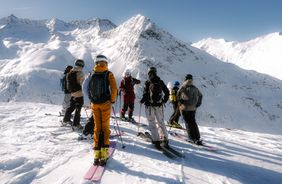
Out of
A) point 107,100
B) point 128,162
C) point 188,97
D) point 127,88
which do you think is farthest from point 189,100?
point 127,88

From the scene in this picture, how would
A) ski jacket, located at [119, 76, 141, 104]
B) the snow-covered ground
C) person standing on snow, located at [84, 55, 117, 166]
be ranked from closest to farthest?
the snow-covered ground
person standing on snow, located at [84, 55, 117, 166]
ski jacket, located at [119, 76, 141, 104]

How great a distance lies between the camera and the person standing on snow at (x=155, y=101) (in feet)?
33.8

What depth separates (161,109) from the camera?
34.6 feet

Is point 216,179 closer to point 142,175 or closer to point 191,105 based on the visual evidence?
point 142,175

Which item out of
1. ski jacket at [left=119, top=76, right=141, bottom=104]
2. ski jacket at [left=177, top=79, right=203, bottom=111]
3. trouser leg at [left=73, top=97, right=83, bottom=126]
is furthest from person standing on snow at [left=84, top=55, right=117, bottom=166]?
ski jacket at [left=119, top=76, right=141, bottom=104]

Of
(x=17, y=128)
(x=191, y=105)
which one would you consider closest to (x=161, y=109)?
(x=191, y=105)

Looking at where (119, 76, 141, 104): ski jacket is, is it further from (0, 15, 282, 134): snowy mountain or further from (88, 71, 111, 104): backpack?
(0, 15, 282, 134): snowy mountain

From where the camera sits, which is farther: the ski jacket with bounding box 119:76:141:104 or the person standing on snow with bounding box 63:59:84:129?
the ski jacket with bounding box 119:76:141:104

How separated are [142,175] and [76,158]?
2.07 metres

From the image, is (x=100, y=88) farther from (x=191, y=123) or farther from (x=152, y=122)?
(x=191, y=123)

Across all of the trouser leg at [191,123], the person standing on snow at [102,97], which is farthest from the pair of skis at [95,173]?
the trouser leg at [191,123]

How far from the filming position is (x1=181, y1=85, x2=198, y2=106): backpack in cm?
1162

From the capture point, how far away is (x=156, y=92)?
10.3 m

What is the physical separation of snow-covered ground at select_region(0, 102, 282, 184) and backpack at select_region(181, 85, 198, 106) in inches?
59.7
